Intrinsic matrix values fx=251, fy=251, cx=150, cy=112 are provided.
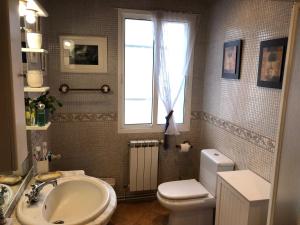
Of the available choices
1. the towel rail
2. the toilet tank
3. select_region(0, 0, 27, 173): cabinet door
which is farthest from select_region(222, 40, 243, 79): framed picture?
select_region(0, 0, 27, 173): cabinet door

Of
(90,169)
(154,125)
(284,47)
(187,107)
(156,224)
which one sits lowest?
(156,224)

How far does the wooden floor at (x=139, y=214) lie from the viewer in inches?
107

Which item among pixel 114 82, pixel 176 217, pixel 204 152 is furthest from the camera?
pixel 114 82

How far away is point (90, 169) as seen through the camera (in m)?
2.97

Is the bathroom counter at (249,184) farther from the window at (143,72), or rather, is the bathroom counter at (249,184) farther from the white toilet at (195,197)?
the window at (143,72)

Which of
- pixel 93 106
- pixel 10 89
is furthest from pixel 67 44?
pixel 10 89

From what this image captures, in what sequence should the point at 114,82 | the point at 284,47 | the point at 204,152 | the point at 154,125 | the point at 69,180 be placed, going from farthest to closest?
the point at 154,125 → the point at 114,82 → the point at 204,152 → the point at 69,180 → the point at 284,47

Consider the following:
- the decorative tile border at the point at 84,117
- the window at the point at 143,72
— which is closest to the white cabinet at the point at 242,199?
the window at the point at 143,72

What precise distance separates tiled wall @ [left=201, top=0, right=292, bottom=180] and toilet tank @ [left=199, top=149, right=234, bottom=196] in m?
0.08

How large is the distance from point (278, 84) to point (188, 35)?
1.37 metres

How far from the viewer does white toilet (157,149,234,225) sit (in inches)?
92.1

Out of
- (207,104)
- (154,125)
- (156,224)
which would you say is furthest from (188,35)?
(156,224)

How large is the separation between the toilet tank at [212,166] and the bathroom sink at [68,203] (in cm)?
108

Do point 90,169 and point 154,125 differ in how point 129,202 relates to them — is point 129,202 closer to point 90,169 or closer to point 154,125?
point 90,169
